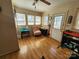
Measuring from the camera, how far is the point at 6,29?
6.65 feet

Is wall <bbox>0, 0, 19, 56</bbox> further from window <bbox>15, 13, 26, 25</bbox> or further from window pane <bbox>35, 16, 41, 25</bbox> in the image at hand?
window pane <bbox>35, 16, 41, 25</bbox>

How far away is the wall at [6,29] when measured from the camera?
1901 mm

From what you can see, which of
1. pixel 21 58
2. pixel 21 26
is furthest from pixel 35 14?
pixel 21 58

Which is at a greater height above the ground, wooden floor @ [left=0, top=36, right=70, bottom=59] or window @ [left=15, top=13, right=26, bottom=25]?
window @ [left=15, top=13, right=26, bottom=25]

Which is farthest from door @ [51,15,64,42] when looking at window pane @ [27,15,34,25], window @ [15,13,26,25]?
window @ [15,13,26,25]

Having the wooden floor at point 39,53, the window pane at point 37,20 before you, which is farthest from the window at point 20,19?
the wooden floor at point 39,53

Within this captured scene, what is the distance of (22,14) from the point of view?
4.38 meters

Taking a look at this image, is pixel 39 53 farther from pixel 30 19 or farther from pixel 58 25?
pixel 30 19

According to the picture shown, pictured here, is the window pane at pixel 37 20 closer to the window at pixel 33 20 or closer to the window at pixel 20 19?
the window at pixel 33 20

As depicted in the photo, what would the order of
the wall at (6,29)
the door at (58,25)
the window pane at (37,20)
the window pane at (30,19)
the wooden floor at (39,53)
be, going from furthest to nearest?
the window pane at (37,20)
the window pane at (30,19)
the door at (58,25)
the wooden floor at (39,53)
the wall at (6,29)

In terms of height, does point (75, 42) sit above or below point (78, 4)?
below

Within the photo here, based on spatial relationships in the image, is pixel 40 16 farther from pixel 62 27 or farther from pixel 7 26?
pixel 7 26

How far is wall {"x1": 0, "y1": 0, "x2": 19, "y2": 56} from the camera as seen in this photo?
6.24 feet

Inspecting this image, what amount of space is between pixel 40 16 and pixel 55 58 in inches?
175
